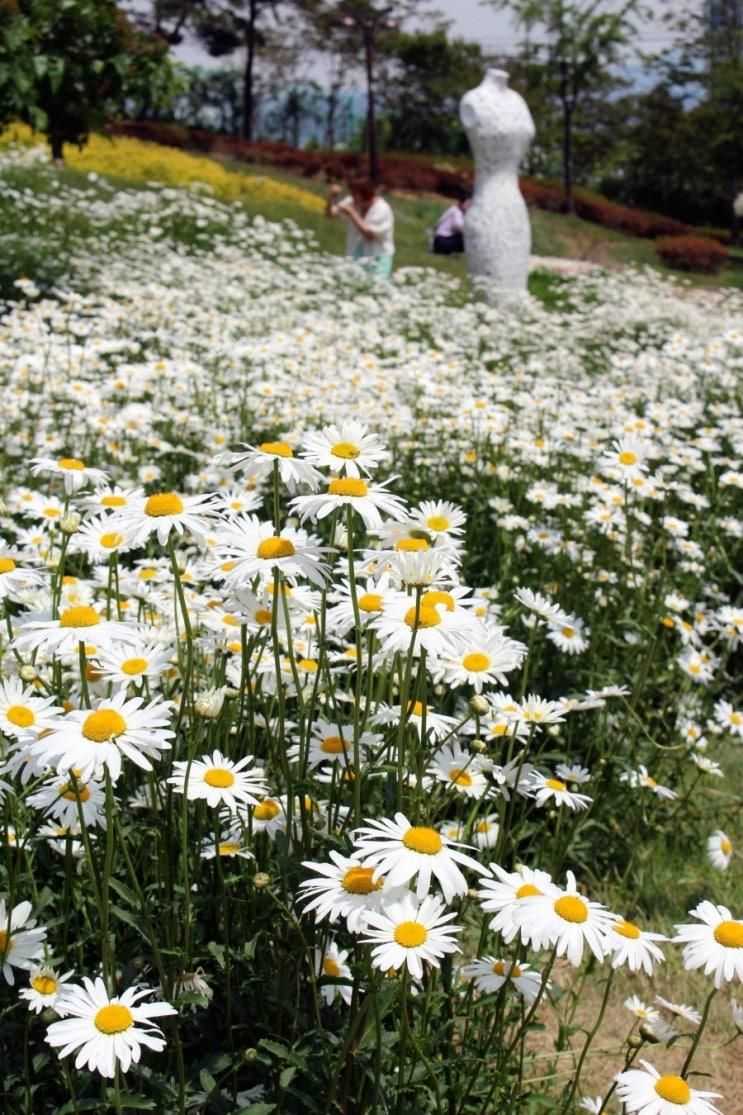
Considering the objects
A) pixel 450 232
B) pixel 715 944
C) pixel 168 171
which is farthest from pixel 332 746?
pixel 168 171

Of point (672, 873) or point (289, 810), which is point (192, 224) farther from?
point (289, 810)

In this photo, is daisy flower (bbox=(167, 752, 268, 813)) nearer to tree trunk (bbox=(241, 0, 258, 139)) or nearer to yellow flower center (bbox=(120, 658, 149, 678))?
yellow flower center (bbox=(120, 658, 149, 678))

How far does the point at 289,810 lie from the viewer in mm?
1547

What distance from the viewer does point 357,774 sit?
1.43 meters

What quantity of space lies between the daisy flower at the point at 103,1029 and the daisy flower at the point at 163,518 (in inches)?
23.2

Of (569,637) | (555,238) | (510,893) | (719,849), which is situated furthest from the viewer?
(555,238)

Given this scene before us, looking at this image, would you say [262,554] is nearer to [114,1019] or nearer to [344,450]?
[344,450]

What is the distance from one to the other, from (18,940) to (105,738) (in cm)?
38

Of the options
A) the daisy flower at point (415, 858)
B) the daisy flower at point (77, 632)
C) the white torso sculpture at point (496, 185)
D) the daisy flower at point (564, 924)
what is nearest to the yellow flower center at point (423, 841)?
the daisy flower at point (415, 858)

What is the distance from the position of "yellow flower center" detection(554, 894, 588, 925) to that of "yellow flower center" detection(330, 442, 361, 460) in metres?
0.65

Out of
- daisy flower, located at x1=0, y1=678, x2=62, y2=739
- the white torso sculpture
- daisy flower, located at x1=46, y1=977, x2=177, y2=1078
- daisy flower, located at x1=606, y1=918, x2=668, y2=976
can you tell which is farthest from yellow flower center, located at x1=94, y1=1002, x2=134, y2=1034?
the white torso sculpture

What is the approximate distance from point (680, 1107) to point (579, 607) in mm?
2231

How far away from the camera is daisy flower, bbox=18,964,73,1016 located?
1.41 meters

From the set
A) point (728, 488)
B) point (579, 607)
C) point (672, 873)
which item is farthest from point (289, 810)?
point (728, 488)
